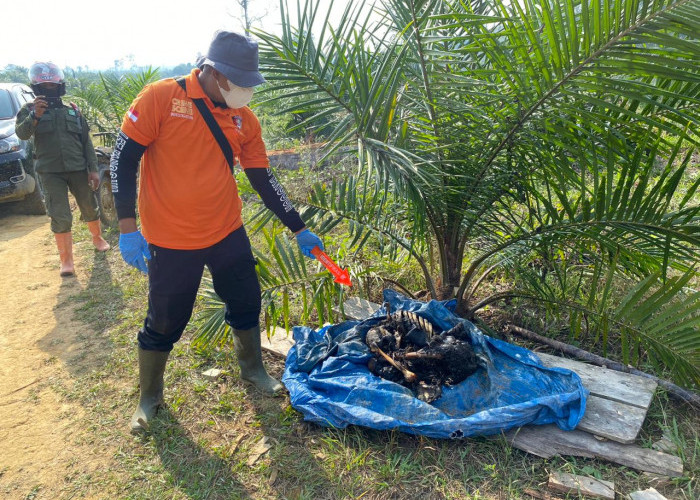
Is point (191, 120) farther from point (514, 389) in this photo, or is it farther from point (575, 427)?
point (575, 427)

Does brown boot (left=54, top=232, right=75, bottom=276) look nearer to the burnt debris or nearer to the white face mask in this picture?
the white face mask

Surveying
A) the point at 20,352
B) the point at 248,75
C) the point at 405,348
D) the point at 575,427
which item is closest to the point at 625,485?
the point at 575,427

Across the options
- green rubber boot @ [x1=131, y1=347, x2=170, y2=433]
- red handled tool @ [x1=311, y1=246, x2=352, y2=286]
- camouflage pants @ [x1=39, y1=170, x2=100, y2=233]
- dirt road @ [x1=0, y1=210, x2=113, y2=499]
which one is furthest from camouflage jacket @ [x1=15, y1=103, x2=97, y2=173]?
red handled tool @ [x1=311, y1=246, x2=352, y2=286]

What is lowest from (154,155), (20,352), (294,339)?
Answer: (20,352)

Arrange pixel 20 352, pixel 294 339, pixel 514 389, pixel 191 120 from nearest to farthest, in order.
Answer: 1. pixel 191 120
2. pixel 514 389
3. pixel 294 339
4. pixel 20 352

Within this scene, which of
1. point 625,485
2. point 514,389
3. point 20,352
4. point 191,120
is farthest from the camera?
point 20,352

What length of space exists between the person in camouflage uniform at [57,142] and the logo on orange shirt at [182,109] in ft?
9.52

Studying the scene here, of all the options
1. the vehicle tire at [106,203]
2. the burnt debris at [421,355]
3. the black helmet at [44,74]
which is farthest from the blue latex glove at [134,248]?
the vehicle tire at [106,203]

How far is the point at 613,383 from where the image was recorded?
8.80 ft

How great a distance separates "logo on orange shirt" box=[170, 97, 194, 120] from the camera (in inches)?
91.3

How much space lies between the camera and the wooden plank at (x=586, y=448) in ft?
7.38

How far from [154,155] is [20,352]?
90.6 inches

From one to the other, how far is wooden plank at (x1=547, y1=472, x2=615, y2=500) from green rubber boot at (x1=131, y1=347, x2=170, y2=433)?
6.49 ft

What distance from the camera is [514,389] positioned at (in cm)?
263
